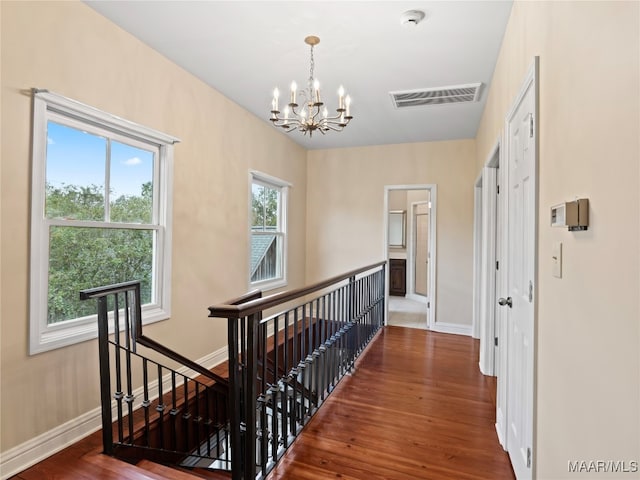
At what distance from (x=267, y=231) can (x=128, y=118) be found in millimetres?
2423

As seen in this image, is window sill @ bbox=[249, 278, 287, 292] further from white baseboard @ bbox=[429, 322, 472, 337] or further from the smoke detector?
the smoke detector

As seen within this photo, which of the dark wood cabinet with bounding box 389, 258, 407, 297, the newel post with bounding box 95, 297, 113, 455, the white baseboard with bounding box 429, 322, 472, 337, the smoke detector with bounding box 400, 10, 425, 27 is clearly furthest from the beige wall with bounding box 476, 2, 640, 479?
the dark wood cabinet with bounding box 389, 258, 407, 297

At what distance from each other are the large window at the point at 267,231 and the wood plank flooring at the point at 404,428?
1.75 meters

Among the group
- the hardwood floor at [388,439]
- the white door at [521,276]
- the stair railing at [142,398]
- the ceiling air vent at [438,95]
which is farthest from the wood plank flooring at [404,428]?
the ceiling air vent at [438,95]

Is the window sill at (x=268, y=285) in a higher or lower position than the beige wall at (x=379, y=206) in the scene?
lower

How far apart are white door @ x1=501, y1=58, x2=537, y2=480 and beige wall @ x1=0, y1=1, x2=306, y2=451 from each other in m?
2.59

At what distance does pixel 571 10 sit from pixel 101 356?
266 cm

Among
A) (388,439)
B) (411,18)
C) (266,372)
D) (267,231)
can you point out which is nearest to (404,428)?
(388,439)

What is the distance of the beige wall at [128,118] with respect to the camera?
6.38 feet

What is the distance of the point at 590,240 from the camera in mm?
1007

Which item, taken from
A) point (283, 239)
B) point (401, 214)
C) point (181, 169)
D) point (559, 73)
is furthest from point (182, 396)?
point (401, 214)

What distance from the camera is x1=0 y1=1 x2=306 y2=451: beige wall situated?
1.94 metres

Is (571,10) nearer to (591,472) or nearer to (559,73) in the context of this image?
(559,73)

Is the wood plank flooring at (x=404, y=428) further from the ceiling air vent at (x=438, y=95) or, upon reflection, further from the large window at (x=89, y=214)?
the ceiling air vent at (x=438, y=95)
